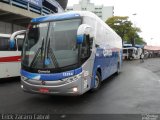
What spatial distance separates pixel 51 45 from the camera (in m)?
7.24

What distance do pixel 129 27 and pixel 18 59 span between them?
43516 millimetres

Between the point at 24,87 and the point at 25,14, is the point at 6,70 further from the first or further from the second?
the point at 25,14

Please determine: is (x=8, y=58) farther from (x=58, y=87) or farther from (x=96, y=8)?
(x=96, y=8)

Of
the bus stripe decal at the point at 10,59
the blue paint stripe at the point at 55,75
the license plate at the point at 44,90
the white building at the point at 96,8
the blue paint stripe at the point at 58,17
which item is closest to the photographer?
the blue paint stripe at the point at 55,75

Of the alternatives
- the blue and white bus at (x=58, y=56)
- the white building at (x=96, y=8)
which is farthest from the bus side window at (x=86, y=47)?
the white building at (x=96, y=8)

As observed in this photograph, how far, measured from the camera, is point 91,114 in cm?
621

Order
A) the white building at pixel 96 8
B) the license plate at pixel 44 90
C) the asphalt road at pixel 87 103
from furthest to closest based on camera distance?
the white building at pixel 96 8
the license plate at pixel 44 90
the asphalt road at pixel 87 103

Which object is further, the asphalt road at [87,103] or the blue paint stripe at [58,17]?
the blue paint stripe at [58,17]

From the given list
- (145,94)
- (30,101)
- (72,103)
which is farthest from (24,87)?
(145,94)

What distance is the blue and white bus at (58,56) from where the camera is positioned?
6.92 metres

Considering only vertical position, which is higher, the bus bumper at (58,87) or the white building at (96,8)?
the white building at (96,8)

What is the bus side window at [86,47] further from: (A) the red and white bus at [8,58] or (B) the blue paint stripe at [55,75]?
(A) the red and white bus at [8,58]

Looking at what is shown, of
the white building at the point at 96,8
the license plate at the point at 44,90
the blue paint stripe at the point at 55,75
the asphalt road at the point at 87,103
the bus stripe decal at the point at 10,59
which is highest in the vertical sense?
the white building at the point at 96,8

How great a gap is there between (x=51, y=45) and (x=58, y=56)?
19.1 inches
